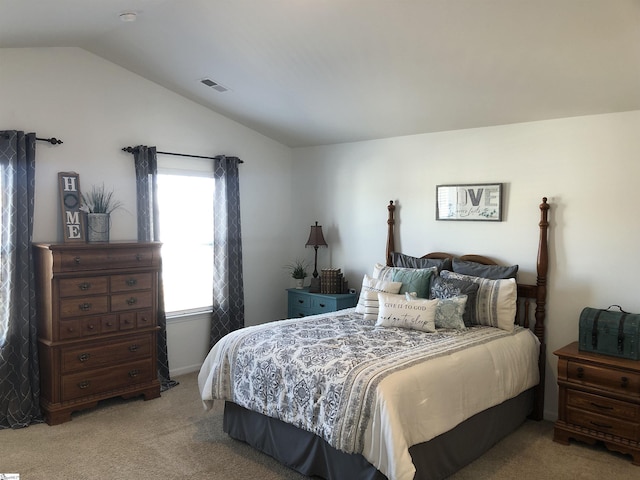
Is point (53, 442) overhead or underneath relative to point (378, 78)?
underneath

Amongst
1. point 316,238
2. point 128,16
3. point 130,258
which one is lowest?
point 130,258

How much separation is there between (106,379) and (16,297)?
2.87 ft

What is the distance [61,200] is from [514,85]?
339 cm

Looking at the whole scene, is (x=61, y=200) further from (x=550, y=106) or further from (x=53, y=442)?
(x=550, y=106)

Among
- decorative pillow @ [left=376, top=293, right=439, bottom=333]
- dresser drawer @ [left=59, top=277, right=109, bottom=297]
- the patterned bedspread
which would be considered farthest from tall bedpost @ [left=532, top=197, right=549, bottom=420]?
dresser drawer @ [left=59, top=277, right=109, bottom=297]

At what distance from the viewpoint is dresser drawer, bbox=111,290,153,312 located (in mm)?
3951

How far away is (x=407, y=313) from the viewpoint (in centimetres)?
357

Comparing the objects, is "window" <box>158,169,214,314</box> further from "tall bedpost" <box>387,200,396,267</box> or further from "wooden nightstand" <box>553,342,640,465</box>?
"wooden nightstand" <box>553,342,640,465</box>

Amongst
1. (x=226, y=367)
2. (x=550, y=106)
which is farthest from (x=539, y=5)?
(x=226, y=367)

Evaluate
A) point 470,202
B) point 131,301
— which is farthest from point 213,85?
point 470,202

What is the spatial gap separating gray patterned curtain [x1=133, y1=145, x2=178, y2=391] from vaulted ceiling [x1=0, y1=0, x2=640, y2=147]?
71cm

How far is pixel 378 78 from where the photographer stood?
3.72 m

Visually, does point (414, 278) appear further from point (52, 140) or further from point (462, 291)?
point (52, 140)

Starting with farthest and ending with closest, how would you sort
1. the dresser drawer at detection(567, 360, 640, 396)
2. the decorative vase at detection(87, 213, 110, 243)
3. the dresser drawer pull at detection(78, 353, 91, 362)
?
the decorative vase at detection(87, 213, 110, 243), the dresser drawer pull at detection(78, 353, 91, 362), the dresser drawer at detection(567, 360, 640, 396)
